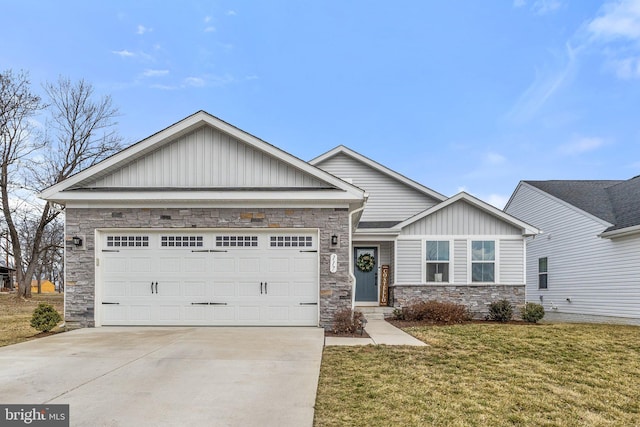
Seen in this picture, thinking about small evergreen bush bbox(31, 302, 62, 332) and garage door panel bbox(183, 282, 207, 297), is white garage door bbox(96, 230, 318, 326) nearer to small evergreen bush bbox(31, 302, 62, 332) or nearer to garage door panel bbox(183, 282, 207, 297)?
garage door panel bbox(183, 282, 207, 297)

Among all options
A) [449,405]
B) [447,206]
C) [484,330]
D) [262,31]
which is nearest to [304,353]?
[449,405]

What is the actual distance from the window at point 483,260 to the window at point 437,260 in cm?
86

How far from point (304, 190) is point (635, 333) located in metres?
9.12

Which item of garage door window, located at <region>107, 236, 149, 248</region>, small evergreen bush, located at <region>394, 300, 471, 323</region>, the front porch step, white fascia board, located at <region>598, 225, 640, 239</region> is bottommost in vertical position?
the front porch step

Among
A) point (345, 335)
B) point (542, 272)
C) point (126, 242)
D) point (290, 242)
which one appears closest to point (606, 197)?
point (542, 272)

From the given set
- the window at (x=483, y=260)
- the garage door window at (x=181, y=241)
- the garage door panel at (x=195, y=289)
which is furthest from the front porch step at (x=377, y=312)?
the garage door window at (x=181, y=241)

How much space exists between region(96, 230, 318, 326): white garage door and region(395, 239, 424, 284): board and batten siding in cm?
520

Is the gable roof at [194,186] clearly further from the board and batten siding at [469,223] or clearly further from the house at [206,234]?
the board and batten siding at [469,223]

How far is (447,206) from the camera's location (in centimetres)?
1471

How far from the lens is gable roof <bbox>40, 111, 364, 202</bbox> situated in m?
10.3

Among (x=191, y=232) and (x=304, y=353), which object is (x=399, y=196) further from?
(x=304, y=353)

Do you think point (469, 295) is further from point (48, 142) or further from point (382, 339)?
point (48, 142)

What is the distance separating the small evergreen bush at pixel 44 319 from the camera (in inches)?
383

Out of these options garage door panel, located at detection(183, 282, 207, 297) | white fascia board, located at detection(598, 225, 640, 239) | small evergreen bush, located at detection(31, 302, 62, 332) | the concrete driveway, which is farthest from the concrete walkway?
white fascia board, located at detection(598, 225, 640, 239)
